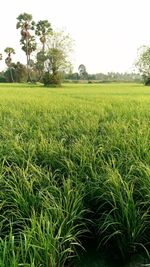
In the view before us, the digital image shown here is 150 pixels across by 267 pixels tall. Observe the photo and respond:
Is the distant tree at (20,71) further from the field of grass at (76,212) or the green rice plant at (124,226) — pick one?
the green rice plant at (124,226)

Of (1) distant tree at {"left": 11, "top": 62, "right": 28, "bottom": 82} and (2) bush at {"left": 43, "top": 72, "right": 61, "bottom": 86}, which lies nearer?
(2) bush at {"left": 43, "top": 72, "right": 61, "bottom": 86}

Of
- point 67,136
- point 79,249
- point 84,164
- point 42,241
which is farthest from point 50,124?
point 42,241

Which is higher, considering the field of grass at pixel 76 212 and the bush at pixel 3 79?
the field of grass at pixel 76 212

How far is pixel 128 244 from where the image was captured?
92.5 inches

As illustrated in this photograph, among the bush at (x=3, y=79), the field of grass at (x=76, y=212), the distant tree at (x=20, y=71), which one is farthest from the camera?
the bush at (x=3, y=79)

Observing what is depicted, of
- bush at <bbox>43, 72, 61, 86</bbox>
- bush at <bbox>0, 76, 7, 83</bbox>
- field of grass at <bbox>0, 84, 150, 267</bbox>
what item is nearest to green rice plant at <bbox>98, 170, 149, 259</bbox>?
field of grass at <bbox>0, 84, 150, 267</bbox>

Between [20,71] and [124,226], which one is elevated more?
[20,71]

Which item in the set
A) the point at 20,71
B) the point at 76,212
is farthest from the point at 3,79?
the point at 76,212

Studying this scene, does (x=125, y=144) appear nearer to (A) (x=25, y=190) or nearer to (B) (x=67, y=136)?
(B) (x=67, y=136)

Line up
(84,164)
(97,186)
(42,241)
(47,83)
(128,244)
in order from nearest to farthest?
1. (42,241)
2. (128,244)
3. (97,186)
4. (84,164)
5. (47,83)

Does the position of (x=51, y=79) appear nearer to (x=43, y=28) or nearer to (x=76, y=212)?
(x=43, y=28)

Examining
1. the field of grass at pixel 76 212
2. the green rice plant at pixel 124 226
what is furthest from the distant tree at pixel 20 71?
the green rice plant at pixel 124 226

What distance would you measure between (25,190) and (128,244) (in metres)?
0.87

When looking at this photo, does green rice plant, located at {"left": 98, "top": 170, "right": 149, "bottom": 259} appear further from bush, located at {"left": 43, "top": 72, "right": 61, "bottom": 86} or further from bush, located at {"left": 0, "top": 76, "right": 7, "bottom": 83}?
bush, located at {"left": 0, "top": 76, "right": 7, "bottom": 83}
